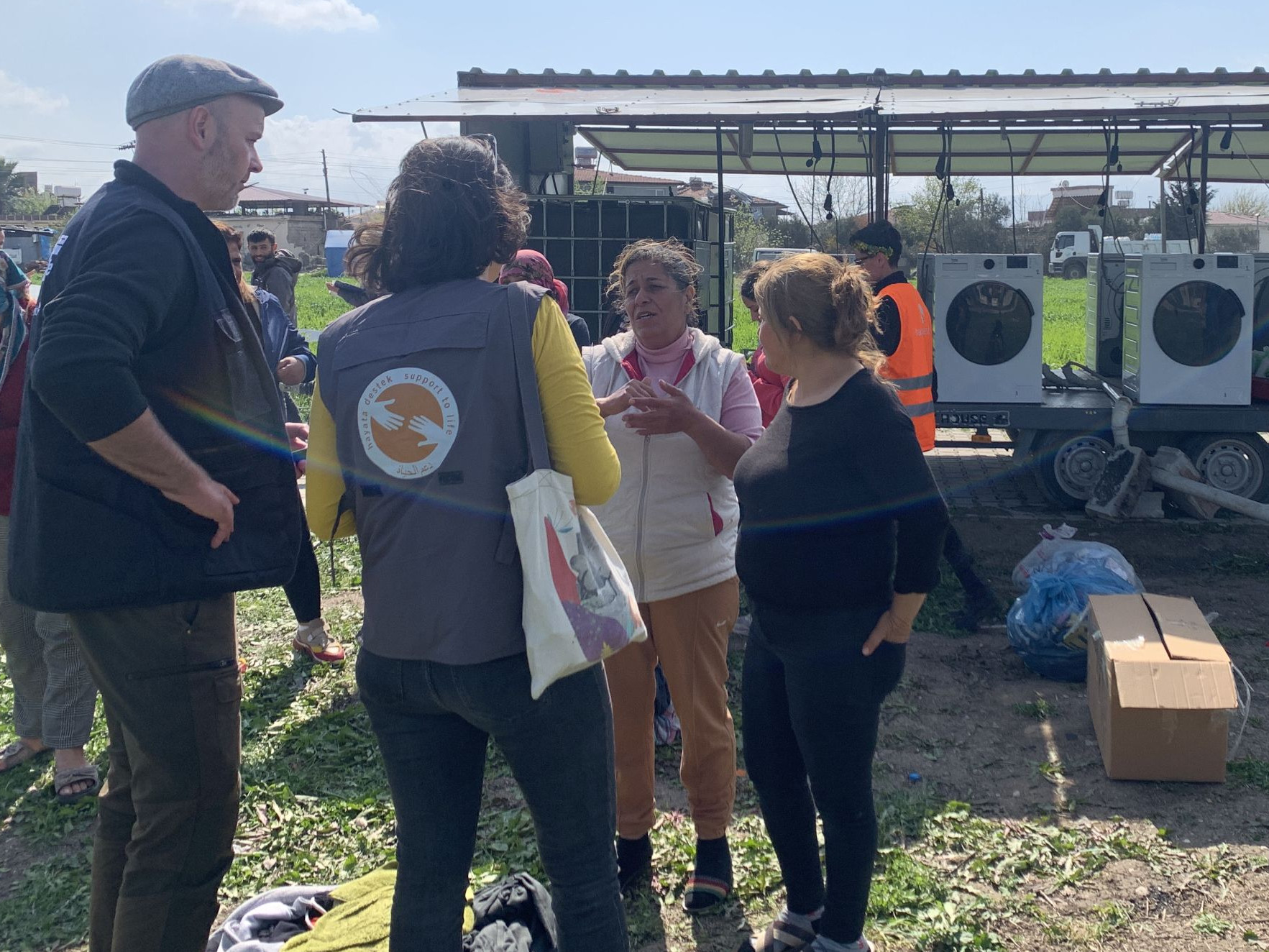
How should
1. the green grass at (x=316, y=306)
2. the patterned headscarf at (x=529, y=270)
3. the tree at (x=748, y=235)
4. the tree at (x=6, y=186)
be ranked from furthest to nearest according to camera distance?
the tree at (x=6, y=186), the tree at (x=748, y=235), the green grass at (x=316, y=306), the patterned headscarf at (x=529, y=270)

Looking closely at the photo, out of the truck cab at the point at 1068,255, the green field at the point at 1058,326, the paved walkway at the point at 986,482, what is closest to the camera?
the paved walkway at the point at 986,482

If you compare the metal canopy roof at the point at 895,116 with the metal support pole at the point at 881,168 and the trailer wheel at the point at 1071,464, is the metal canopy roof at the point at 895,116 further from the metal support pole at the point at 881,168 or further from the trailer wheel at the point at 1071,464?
the trailer wheel at the point at 1071,464

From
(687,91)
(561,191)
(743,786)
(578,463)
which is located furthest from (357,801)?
(687,91)

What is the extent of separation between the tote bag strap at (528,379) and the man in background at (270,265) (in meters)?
5.95

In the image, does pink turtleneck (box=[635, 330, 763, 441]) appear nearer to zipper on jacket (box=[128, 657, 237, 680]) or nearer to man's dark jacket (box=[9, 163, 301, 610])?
man's dark jacket (box=[9, 163, 301, 610])

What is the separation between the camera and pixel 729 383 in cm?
A: 297

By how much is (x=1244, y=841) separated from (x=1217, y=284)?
4588mm

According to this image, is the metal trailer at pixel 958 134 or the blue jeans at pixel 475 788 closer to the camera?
the blue jeans at pixel 475 788

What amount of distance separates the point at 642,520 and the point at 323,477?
3.32ft

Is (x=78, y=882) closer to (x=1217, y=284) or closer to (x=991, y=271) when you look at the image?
(x=991, y=271)

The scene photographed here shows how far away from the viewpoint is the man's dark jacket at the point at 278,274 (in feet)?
24.6

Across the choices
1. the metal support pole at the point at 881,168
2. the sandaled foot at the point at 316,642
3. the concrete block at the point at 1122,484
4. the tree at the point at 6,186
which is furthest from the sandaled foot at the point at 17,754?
the tree at the point at 6,186

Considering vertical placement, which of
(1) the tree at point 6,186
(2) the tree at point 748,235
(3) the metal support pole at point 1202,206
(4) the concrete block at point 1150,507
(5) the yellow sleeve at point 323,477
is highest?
(1) the tree at point 6,186

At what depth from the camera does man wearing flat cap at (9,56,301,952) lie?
1.88 m
